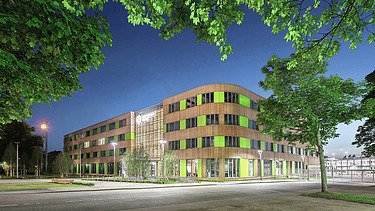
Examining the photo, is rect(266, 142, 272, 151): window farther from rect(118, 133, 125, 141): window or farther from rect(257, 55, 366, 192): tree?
rect(257, 55, 366, 192): tree

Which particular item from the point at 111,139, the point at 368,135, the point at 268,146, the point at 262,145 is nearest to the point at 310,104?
the point at 368,135

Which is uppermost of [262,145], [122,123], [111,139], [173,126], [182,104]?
[182,104]

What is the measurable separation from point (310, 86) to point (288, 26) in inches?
632

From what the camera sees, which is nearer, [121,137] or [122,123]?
[121,137]

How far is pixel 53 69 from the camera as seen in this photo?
9.41 metres

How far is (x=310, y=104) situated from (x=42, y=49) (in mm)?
18592

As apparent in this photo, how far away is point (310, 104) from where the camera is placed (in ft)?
72.9

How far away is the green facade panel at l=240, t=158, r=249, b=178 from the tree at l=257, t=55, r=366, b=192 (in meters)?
25.5

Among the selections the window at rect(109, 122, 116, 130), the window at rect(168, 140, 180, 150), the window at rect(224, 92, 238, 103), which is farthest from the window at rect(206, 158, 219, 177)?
the window at rect(109, 122, 116, 130)

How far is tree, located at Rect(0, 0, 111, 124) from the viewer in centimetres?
688

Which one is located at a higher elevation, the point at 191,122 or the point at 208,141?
the point at 191,122

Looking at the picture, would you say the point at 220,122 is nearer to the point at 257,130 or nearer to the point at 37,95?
the point at 257,130

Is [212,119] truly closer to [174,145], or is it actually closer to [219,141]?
[219,141]

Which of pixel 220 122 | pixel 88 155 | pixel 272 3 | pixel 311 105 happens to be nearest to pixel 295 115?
pixel 311 105
